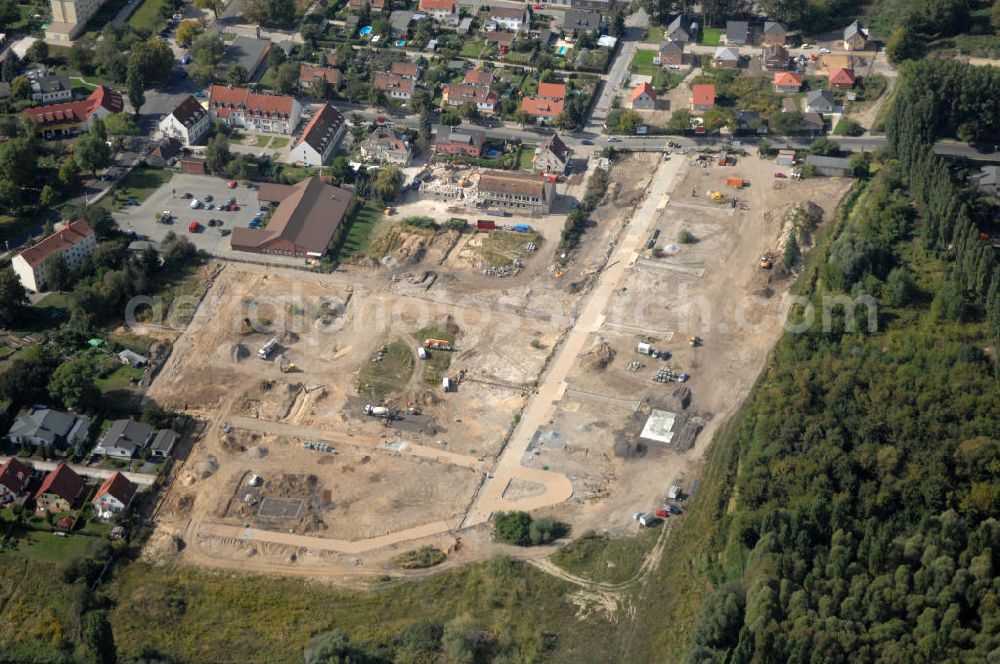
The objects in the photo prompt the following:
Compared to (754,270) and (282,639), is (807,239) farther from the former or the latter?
(282,639)

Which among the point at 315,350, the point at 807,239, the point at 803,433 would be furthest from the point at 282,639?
the point at 807,239

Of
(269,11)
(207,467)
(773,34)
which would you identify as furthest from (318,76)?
(207,467)

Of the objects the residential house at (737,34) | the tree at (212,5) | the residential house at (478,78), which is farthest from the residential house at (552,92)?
the tree at (212,5)

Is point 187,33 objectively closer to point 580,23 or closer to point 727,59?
point 580,23

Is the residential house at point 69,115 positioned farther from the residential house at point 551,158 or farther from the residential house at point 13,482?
the residential house at point 13,482

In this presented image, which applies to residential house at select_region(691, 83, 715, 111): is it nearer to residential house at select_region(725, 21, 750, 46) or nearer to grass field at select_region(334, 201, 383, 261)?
residential house at select_region(725, 21, 750, 46)

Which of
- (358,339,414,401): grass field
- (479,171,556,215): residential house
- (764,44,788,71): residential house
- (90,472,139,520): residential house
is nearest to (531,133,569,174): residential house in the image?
(479,171,556,215): residential house
